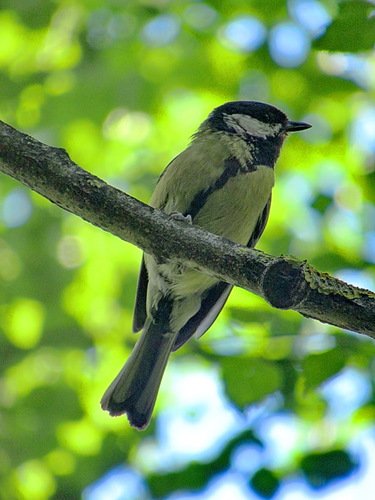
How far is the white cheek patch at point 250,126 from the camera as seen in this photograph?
13.9 ft

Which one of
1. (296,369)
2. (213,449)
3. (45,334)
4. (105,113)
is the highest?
(105,113)

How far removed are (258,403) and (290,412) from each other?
83 centimetres

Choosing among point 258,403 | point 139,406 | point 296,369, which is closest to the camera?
point 258,403

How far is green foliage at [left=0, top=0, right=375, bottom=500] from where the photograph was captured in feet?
12.6

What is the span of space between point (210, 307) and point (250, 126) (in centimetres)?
105

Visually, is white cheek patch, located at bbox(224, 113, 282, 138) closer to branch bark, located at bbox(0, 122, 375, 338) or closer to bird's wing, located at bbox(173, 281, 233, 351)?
bird's wing, located at bbox(173, 281, 233, 351)

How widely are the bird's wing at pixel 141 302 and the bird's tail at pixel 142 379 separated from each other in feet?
0.19

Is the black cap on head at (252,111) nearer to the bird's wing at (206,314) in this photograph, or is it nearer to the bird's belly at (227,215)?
the bird's belly at (227,215)

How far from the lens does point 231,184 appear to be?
3789 mm

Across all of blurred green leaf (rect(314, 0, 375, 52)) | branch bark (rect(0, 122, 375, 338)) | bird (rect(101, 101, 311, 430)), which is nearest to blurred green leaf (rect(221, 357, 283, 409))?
branch bark (rect(0, 122, 375, 338))

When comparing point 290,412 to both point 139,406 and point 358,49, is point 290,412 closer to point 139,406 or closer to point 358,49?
point 139,406

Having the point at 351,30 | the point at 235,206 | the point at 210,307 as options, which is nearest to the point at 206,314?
the point at 210,307

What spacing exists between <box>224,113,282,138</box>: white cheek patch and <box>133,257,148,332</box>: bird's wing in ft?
3.05

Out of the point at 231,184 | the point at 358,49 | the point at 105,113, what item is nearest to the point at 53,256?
the point at 105,113
